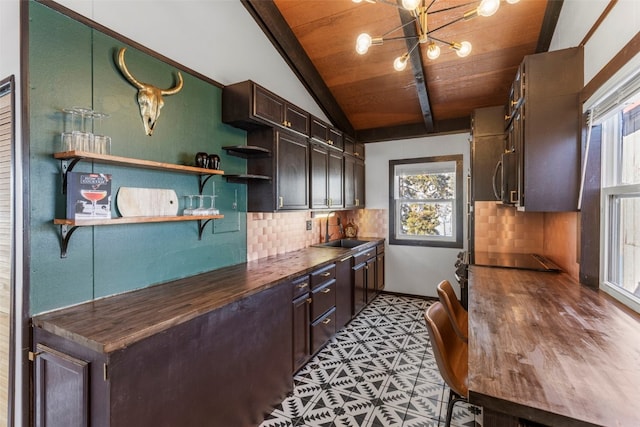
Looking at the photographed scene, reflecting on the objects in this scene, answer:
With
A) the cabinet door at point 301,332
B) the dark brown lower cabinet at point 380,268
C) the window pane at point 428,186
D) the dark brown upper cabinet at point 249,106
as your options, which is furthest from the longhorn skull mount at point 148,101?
the window pane at point 428,186

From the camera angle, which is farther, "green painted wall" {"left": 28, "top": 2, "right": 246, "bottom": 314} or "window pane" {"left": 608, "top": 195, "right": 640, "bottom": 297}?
"window pane" {"left": 608, "top": 195, "right": 640, "bottom": 297}

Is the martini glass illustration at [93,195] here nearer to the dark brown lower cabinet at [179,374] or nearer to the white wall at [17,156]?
the white wall at [17,156]

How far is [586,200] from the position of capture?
198 cm

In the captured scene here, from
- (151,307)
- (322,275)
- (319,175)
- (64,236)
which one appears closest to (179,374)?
(151,307)

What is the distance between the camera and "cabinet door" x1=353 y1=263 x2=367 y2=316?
12.0ft

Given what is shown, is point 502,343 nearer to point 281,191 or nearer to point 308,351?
point 308,351

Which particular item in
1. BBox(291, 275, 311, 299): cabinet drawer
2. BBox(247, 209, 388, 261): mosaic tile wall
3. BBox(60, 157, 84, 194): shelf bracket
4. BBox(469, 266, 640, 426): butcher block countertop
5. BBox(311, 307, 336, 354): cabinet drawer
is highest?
BBox(60, 157, 84, 194): shelf bracket

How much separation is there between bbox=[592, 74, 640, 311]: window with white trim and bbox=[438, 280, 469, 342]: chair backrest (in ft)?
2.81

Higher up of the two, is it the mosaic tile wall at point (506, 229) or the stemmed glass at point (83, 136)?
the stemmed glass at point (83, 136)

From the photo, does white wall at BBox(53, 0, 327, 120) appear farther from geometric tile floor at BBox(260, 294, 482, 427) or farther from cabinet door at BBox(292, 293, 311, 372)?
geometric tile floor at BBox(260, 294, 482, 427)

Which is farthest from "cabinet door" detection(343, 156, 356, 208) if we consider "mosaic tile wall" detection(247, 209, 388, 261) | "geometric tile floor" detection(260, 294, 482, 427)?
"geometric tile floor" detection(260, 294, 482, 427)

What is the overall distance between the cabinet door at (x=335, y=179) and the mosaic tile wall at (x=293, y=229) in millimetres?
389

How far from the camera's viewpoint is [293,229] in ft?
11.7

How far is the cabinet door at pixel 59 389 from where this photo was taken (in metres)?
Result: 1.24
